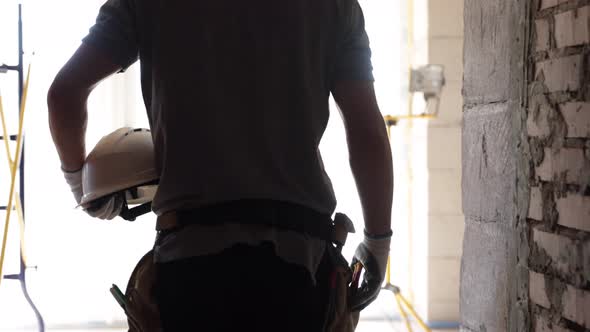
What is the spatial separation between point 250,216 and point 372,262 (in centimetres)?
34

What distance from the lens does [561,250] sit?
3.68 ft

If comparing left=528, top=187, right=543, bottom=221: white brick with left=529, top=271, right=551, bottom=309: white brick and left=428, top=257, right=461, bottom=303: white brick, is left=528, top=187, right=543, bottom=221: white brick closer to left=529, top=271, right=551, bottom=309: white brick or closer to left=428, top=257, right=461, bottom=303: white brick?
left=529, top=271, right=551, bottom=309: white brick

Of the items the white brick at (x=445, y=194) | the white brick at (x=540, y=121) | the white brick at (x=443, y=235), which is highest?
the white brick at (x=540, y=121)

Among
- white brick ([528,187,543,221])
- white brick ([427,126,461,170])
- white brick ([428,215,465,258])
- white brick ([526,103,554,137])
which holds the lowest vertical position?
white brick ([428,215,465,258])

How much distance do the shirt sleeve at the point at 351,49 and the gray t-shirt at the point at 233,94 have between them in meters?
0.05

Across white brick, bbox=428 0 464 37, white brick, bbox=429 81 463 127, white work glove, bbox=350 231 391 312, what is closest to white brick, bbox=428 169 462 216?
white brick, bbox=429 81 463 127

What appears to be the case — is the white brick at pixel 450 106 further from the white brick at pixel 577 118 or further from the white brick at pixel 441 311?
the white brick at pixel 577 118

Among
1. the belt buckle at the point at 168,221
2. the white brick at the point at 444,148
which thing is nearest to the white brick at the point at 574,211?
the belt buckle at the point at 168,221

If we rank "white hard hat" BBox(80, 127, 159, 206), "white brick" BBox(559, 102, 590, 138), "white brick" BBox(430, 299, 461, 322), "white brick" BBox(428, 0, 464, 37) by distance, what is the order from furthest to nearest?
"white brick" BBox(430, 299, 461, 322) → "white brick" BBox(428, 0, 464, 37) → "white hard hat" BBox(80, 127, 159, 206) → "white brick" BBox(559, 102, 590, 138)

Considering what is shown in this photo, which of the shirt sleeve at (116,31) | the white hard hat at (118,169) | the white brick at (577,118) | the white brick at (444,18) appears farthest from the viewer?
the white brick at (444,18)

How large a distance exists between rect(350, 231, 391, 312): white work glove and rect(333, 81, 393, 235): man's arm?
0.19ft

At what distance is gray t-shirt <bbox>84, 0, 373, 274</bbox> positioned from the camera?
43.7 inches

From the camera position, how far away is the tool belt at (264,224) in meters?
1.11

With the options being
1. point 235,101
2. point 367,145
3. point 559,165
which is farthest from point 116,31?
point 559,165
